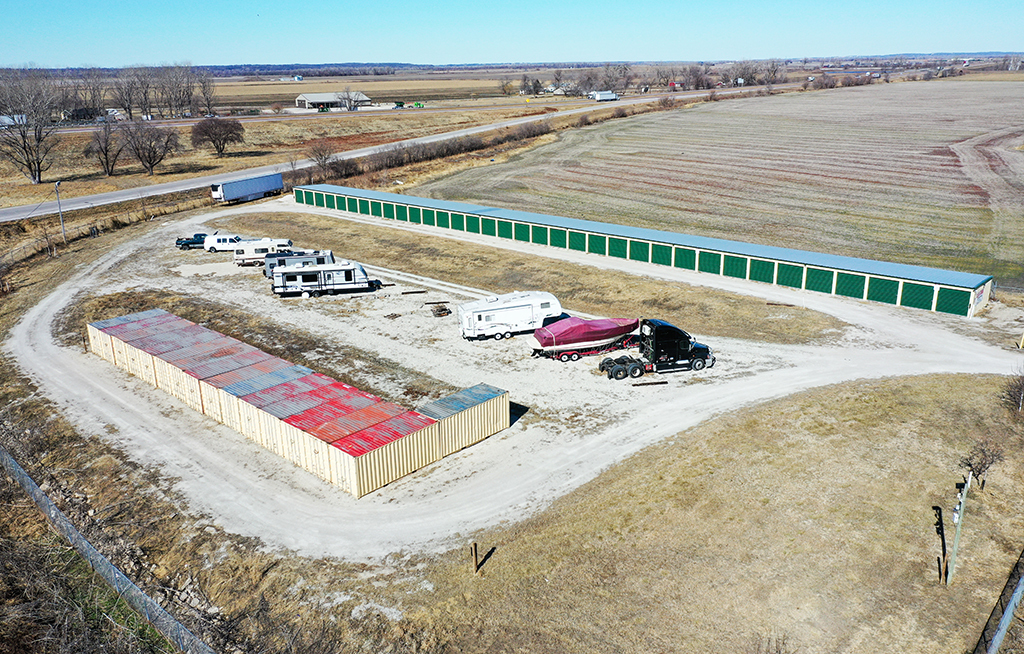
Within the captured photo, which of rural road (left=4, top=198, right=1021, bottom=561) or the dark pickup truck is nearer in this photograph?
rural road (left=4, top=198, right=1021, bottom=561)

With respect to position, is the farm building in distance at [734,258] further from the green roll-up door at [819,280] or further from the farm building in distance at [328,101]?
the farm building in distance at [328,101]

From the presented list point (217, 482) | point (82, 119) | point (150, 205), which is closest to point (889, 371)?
point (217, 482)

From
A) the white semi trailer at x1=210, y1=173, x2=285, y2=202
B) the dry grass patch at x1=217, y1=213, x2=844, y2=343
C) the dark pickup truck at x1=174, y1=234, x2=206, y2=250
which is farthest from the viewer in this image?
the white semi trailer at x1=210, y1=173, x2=285, y2=202

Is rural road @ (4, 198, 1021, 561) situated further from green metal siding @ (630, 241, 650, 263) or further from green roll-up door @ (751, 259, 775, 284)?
green metal siding @ (630, 241, 650, 263)

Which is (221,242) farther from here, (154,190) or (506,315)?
(154,190)

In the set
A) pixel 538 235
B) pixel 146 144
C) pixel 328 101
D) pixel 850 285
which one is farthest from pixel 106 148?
pixel 850 285

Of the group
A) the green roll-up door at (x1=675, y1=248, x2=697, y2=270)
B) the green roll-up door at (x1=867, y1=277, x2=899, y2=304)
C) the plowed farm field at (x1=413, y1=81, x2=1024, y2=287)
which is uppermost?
the plowed farm field at (x1=413, y1=81, x2=1024, y2=287)

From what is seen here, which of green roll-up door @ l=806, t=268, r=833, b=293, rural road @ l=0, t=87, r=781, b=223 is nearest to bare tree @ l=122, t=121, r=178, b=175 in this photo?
rural road @ l=0, t=87, r=781, b=223
